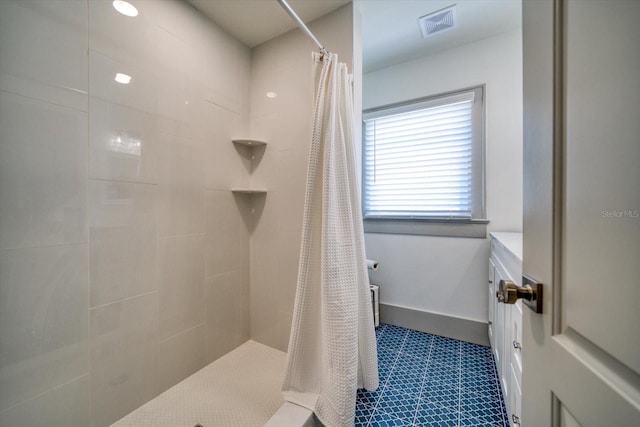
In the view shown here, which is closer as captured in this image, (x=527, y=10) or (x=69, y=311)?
(x=527, y=10)

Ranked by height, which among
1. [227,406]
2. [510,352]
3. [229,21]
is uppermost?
[229,21]

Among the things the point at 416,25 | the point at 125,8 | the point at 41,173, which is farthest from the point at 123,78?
the point at 416,25

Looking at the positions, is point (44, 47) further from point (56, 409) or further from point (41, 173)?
point (56, 409)

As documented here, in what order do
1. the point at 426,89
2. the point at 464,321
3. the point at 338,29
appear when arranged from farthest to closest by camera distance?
the point at 426,89, the point at 464,321, the point at 338,29

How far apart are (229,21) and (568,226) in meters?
1.98

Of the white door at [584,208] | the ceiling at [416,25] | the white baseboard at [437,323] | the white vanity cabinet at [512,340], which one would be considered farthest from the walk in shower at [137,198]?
the white door at [584,208]

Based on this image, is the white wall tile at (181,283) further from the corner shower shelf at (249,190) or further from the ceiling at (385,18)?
the ceiling at (385,18)

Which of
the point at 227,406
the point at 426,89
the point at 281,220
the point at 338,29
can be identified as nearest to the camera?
the point at 227,406

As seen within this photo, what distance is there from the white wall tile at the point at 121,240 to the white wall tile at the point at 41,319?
0.18 feet

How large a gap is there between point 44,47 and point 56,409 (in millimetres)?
1380

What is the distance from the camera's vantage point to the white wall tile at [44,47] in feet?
2.87

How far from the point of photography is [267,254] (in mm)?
1795

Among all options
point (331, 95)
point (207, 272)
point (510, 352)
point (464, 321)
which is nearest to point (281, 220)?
point (207, 272)

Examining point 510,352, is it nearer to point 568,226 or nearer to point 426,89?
point 568,226
